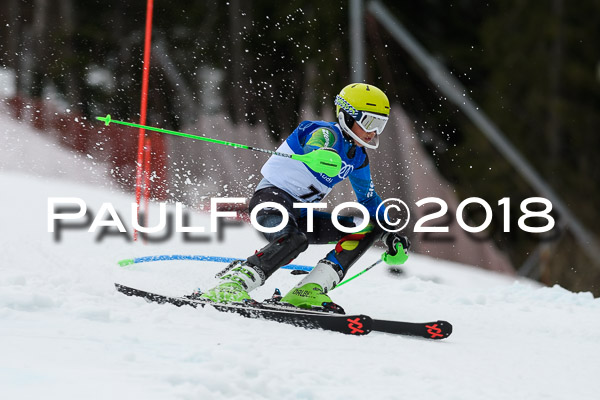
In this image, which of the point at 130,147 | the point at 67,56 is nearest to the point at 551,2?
the point at 67,56

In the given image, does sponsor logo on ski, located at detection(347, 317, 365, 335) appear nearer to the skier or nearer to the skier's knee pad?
the skier

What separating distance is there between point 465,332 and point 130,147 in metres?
6.38

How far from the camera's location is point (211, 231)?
8750 mm

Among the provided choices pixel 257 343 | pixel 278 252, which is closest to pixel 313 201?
pixel 278 252

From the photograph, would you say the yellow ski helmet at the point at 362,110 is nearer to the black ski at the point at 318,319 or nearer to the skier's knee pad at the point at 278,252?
the skier's knee pad at the point at 278,252

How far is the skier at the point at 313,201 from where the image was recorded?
4469 mm

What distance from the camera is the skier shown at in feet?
14.7

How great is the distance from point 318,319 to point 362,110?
1.22m

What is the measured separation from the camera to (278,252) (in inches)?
175

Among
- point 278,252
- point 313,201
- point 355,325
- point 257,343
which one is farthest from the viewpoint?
point 313,201

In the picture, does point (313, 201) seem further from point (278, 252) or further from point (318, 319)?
point (318, 319)

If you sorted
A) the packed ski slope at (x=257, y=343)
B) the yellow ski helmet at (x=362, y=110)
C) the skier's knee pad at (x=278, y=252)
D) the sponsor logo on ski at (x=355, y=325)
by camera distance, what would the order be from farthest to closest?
the yellow ski helmet at (x=362, y=110) → the skier's knee pad at (x=278, y=252) → the sponsor logo on ski at (x=355, y=325) → the packed ski slope at (x=257, y=343)

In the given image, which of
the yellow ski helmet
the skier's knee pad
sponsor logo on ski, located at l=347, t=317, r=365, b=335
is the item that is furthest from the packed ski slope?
the yellow ski helmet

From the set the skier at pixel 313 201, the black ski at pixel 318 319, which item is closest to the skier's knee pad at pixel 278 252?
the skier at pixel 313 201
